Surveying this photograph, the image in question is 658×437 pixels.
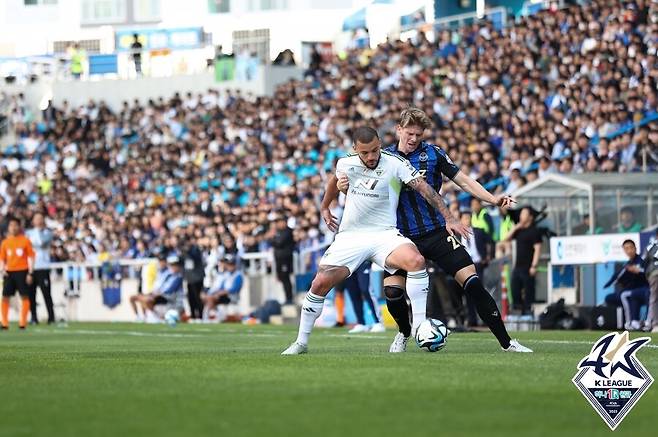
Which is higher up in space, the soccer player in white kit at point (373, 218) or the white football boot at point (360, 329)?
the soccer player in white kit at point (373, 218)

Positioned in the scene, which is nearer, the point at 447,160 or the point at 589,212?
the point at 447,160

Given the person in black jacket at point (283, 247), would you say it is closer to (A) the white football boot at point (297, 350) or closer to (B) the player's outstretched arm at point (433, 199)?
(A) the white football boot at point (297, 350)

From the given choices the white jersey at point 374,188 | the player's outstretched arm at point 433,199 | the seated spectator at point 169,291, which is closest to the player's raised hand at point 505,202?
the player's outstretched arm at point 433,199

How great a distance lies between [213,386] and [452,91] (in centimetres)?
2558

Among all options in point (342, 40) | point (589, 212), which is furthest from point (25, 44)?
point (589, 212)

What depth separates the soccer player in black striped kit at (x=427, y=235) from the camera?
13.6 metres

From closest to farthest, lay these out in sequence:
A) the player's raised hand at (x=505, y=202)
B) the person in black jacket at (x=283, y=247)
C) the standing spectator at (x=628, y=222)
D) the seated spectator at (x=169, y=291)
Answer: the player's raised hand at (x=505, y=202), the standing spectator at (x=628, y=222), the person in black jacket at (x=283, y=247), the seated spectator at (x=169, y=291)

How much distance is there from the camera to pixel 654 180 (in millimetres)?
23906

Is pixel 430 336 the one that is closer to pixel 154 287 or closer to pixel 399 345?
pixel 399 345

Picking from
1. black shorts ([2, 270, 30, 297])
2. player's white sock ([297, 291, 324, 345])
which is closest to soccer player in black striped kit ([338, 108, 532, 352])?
player's white sock ([297, 291, 324, 345])

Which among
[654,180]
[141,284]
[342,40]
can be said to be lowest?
[141,284]

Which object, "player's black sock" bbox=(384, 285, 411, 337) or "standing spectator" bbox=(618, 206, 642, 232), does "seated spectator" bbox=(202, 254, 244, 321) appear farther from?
"player's black sock" bbox=(384, 285, 411, 337)

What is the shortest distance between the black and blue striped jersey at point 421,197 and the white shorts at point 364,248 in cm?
56

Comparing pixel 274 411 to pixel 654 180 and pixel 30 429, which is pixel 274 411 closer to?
pixel 30 429
